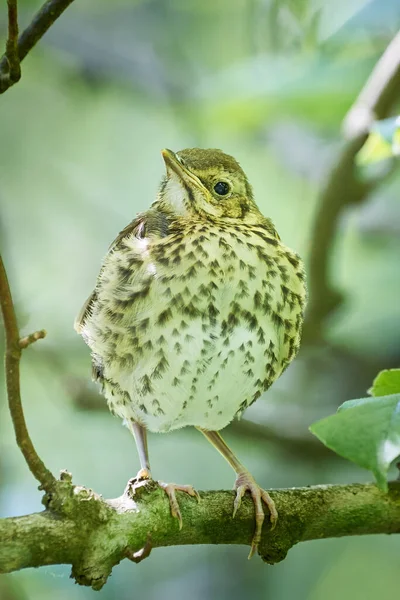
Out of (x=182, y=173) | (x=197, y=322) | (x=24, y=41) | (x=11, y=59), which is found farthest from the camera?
(x=182, y=173)

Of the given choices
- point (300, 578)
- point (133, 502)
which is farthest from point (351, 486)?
point (300, 578)

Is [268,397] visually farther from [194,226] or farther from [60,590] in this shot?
[194,226]

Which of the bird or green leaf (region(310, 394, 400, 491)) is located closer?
green leaf (region(310, 394, 400, 491))

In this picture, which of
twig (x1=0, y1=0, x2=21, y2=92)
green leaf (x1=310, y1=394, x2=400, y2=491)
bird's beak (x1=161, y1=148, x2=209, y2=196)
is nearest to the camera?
green leaf (x1=310, y1=394, x2=400, y2=491)

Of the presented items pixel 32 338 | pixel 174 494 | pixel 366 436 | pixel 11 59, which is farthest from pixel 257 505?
pixel 11 59

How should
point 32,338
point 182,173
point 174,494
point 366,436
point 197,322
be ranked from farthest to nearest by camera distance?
point 182,173 < point 197,322 < point 174,494 < point 366,436 < point 32,338

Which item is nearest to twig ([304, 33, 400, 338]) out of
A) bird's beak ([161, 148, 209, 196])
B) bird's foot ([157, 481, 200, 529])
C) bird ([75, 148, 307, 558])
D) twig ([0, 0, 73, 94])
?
bird ([75, 148, 307, 558])

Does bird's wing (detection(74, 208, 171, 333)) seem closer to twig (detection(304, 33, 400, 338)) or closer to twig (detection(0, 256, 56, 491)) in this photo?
twig (detection(304, 33, 400, 338))

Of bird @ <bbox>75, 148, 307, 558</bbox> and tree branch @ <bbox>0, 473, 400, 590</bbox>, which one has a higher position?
bird @ <bbox>75, 148, 307, 558</bbox>

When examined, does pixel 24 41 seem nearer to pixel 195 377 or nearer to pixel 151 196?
pixel 195 377
